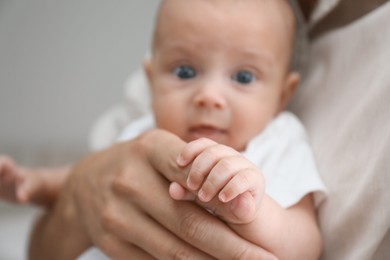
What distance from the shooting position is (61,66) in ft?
6.59

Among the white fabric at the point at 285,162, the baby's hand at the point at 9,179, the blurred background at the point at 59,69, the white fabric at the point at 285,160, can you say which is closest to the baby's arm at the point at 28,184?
the baby's hand at the point at 9,179

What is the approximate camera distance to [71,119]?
2047mm

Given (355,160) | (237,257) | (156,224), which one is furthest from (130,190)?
(355,160)

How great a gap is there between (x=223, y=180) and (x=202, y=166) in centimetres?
3

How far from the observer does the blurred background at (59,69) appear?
1963 millimetres

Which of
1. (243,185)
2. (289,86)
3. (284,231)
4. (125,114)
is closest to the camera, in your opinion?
(243,185)

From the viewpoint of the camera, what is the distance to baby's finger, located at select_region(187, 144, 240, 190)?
0.57 meters

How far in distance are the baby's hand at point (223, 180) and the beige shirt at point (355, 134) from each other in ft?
0.53

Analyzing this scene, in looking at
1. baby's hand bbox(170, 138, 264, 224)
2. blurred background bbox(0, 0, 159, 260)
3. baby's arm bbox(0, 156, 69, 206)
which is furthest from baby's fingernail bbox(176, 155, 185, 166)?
blurred background bbox(0, 0, 159, 260)

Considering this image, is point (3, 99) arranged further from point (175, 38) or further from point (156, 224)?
point (156, 224)

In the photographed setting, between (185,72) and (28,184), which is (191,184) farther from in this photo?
(28,184)

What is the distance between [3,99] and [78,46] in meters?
0.37

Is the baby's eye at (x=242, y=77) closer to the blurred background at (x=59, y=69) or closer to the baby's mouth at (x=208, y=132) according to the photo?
the baby's mouth at (x=208, y=132)

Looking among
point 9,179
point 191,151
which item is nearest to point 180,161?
point 191,151
